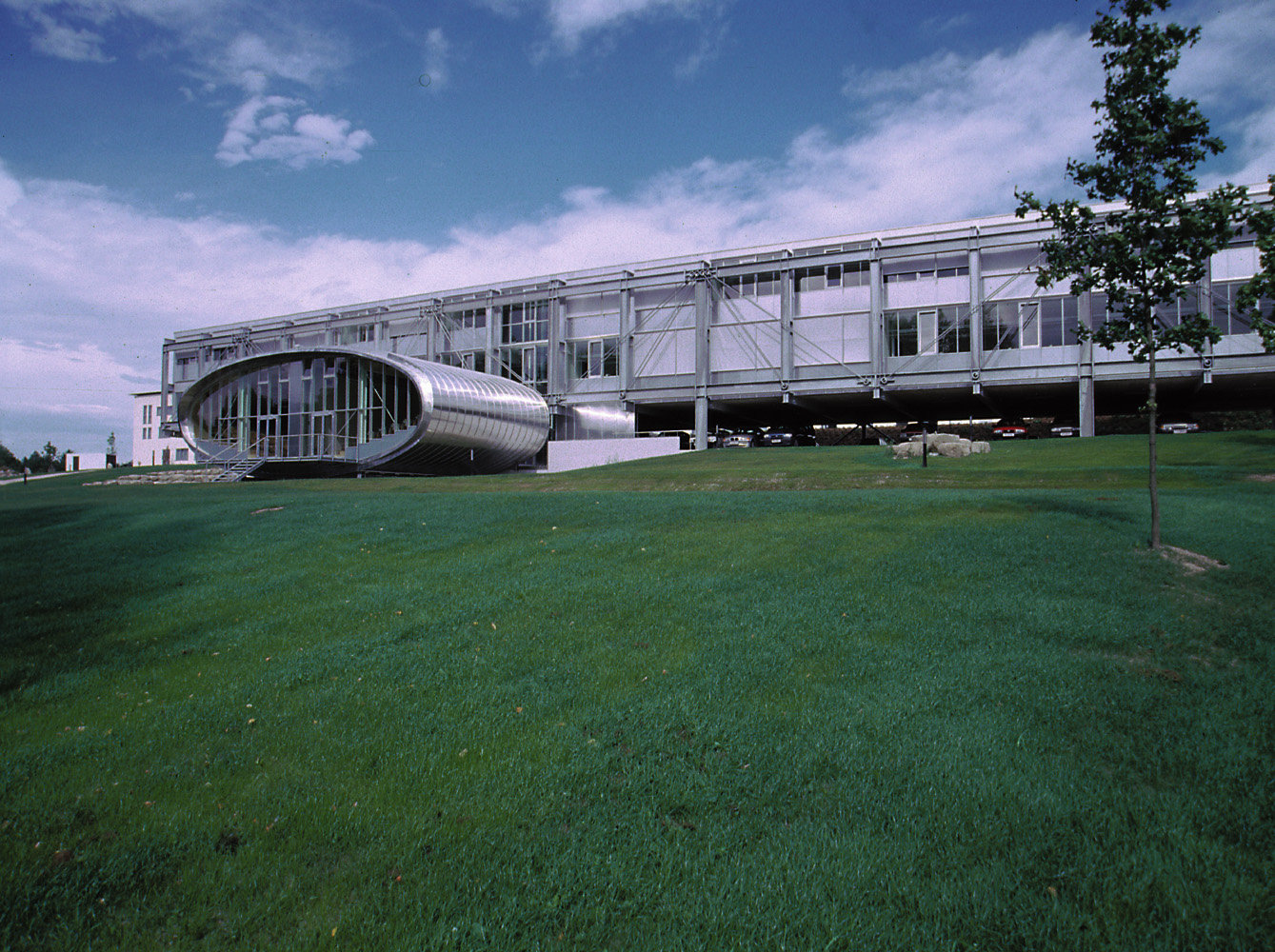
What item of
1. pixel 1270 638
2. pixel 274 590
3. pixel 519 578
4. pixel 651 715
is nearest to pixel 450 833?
pixel 651 715

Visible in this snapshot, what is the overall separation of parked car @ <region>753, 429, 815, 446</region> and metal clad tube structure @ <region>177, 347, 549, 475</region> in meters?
14.9

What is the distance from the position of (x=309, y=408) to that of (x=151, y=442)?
216 feet

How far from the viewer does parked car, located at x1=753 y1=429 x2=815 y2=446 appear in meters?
48.2

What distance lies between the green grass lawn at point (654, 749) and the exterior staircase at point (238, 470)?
110 ft

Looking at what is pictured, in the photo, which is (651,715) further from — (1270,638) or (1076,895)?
(1270,638)

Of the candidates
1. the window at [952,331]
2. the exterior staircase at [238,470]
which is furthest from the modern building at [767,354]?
the exterior staircase at [238,470]

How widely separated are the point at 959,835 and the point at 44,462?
131m

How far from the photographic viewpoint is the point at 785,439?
159 feet

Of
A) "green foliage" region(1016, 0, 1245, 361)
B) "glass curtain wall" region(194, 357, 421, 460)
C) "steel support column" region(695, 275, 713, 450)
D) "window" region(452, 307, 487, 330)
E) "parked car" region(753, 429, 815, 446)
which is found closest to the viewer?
"green foliage" region(1016, 0, 1245, 361)

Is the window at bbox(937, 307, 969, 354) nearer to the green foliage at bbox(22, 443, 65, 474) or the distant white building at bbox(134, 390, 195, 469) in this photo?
the distant white building at bbox(134, 390, 195, 469)

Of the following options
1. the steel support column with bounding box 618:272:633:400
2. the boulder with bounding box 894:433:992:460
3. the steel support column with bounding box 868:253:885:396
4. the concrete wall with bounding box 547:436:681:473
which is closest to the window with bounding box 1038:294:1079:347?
the steel support column with bounding box 868:253:885:396

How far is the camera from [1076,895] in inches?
139

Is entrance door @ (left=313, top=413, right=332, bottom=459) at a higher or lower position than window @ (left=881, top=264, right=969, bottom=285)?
lower

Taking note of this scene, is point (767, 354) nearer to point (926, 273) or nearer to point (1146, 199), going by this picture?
point (926, 273)
